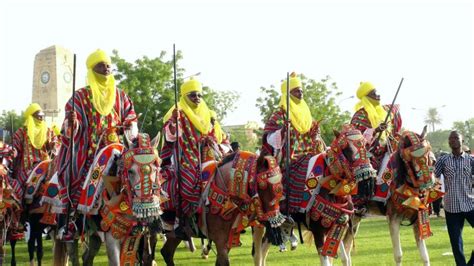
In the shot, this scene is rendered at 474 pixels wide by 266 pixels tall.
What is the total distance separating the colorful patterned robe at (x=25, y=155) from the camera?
1287 cm

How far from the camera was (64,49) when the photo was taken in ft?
266

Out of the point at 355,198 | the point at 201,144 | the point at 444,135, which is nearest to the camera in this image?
the point at 201,144

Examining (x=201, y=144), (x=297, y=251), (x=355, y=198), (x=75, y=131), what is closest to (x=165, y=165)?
(x=201, y=144)

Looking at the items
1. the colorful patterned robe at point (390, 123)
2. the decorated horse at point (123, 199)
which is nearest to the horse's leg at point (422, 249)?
the colorful patterned robe at point (390, 123)

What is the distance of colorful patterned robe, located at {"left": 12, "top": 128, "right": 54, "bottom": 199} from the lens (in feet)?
42.2

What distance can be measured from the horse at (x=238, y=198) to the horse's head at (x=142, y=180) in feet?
5.46

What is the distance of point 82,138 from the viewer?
29.3 ft

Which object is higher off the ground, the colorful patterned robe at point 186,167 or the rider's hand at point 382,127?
the rider's hand at point 382,127

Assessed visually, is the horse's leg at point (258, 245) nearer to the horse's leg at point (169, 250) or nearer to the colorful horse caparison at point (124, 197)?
the horse's leg at point (169, 250)

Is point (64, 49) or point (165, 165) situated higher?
point (64, 49)

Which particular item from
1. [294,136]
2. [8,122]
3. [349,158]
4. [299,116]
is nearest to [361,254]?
[294,136]

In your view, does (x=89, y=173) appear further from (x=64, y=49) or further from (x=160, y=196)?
(x=64, y=49)

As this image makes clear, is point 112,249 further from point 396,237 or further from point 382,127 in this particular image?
point 382,127

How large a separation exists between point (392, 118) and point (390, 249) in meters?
3.87
